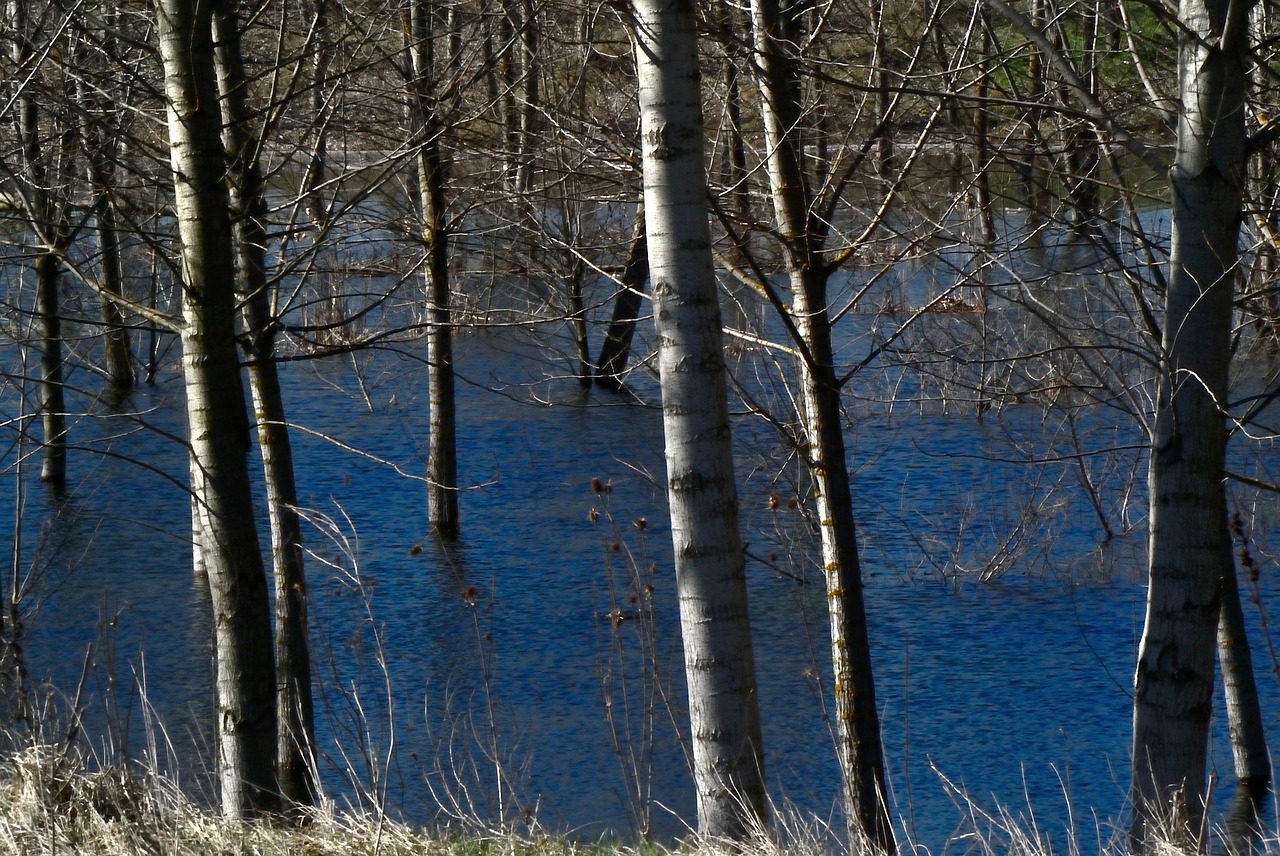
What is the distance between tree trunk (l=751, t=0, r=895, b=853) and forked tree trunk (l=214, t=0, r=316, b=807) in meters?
2.47

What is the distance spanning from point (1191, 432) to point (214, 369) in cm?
346

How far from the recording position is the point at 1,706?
934 centimetres

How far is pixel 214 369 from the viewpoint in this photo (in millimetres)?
5285

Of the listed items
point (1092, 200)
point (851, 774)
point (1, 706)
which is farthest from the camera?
point (1, 706)

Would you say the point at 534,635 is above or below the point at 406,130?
below

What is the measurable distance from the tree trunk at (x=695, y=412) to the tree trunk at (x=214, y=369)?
1.78 meters

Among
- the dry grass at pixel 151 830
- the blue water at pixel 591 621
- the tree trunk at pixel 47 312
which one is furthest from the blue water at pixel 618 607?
the tree trunk at pixel 47 312

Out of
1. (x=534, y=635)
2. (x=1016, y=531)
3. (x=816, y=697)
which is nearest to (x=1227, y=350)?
(x=816, y=697)

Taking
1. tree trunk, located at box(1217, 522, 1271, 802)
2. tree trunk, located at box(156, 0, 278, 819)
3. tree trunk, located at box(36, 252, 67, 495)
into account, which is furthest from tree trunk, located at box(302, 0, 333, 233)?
tree trunk, located at box(36, 252, 67, 495)

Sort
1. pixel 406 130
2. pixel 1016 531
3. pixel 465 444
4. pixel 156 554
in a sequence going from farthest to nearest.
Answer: pixel 465 444, pixel 156 554, pixel 1016 531, pixel 406 130

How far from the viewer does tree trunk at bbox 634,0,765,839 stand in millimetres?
4465

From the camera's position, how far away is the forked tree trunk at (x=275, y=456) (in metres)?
7.13

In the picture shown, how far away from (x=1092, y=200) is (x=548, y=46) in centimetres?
286

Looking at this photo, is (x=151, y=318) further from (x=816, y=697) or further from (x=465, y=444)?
(x=465, y=444)
